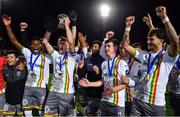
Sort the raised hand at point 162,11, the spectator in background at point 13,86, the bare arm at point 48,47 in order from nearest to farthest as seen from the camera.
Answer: the raised hand at point 162,11
the bare arm at point 48,47
the spectator in background at point 13,86

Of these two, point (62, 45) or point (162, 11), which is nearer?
point (162, 11)

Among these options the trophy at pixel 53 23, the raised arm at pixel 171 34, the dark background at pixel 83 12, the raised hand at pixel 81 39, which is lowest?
the raised arm at pixel 171 34

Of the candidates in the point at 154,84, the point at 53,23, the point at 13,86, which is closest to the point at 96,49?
the point at 53,23

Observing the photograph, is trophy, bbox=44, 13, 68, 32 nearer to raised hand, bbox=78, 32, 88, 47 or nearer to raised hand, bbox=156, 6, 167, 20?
raised hand, bbox=78, 32, 88, 47

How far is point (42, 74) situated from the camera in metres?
8.90

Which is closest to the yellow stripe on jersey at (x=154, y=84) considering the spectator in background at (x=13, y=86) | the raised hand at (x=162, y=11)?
the raised hand at (x=162, y=11)

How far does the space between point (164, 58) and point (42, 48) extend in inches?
166

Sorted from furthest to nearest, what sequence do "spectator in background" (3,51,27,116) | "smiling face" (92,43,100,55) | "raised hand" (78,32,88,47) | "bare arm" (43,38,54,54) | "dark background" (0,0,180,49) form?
"dark background" (0,0,180,49) < "raised hand" (78,32,88,47) < "smiling face" (92,43,100,55) < "spectator in background" (3,51,27,116) < "bare arm" (43,38,54,54)

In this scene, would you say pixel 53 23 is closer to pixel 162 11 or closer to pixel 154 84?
pixel 154 84

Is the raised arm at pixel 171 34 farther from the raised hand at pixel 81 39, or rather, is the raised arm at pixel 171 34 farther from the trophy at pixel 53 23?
the raised hand at pixel 81 39

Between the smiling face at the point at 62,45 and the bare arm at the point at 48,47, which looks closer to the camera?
the smiling face at the point at 62,45

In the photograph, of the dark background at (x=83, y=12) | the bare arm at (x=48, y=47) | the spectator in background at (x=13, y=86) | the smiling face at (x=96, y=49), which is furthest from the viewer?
the dark background at (x=83, y=12)

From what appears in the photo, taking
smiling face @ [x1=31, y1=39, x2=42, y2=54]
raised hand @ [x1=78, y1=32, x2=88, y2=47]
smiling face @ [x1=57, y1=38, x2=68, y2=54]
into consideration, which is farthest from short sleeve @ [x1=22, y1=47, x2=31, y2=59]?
raised hand @ [x1=78, y1=32, x2=88, y2=47]

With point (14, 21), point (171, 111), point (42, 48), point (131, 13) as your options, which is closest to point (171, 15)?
point (131, 13)
